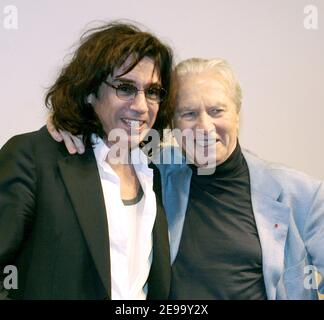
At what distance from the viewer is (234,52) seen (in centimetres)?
167

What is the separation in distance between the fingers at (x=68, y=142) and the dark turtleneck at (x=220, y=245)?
391 millimetres

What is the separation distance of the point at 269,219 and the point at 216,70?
18.2 inches

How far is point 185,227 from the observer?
1.29 metres

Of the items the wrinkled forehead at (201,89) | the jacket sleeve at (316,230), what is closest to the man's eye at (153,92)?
the wrinkled forehead at (201,89)

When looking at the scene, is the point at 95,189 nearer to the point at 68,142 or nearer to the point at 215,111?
the point at 68,142

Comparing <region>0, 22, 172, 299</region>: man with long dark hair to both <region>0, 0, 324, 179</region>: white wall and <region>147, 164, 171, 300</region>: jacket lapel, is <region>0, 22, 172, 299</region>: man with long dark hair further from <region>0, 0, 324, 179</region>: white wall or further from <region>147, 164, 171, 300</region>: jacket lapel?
<region>0, 0, 324, 179</region>: white wall

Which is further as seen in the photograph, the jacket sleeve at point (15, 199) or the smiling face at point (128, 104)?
the smiling face at point (128, 104)

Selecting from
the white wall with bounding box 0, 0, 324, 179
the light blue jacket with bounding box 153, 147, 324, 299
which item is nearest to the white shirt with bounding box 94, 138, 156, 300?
the light blue jacket with bounding box 153, 147, 324, 299

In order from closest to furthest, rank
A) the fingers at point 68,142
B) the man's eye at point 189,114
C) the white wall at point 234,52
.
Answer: the fingers at point 68,142
the man's eye at point 189,114
the white wall at point 234,52

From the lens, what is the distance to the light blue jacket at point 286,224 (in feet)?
4.16

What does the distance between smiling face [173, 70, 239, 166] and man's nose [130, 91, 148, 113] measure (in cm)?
19

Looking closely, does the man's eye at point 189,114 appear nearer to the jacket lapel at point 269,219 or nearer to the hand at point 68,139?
the jacket lapel at point 269,219

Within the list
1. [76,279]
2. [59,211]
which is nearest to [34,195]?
[59,211]

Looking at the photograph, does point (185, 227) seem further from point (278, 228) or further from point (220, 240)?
point (278, 228)
